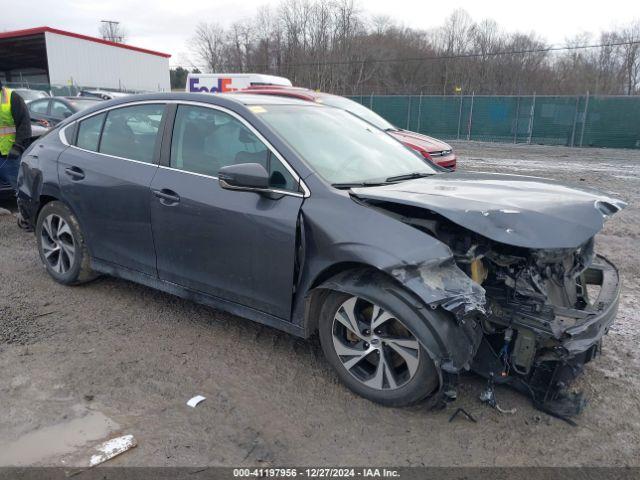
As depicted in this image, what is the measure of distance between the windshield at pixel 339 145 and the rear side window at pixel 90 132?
1623 millimetres

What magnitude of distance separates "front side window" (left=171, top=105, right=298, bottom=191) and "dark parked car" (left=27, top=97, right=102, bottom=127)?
9.15 meters

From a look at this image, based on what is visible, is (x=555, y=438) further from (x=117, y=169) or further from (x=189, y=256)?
(x=117, y=169)

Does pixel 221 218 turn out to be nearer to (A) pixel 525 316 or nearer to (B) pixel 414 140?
(A) pixel 525 316

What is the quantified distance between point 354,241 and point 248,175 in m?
0.78

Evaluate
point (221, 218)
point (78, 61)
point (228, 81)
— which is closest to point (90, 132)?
point (221, 218)

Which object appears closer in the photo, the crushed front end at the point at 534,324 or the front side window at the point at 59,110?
the crushed front end at the point at 534,324

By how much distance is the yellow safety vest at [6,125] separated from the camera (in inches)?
276

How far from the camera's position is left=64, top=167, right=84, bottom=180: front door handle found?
4.37m

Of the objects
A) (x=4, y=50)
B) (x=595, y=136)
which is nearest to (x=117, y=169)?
(x=595, y=136)

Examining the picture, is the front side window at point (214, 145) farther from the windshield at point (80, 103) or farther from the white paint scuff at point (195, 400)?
the windshield at point (80, 103)

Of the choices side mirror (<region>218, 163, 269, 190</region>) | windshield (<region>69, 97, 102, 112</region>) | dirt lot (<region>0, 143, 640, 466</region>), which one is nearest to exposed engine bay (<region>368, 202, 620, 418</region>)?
dirt lot (<region>0, 143, 640, 466</region>)

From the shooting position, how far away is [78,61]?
3897cm

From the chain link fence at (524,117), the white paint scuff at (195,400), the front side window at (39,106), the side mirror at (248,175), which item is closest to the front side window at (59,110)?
the front side window at (39,106)

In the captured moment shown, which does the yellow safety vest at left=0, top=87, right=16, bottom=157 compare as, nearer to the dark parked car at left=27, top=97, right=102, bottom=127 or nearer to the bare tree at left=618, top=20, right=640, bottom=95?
the dark parked car at left=27, top=97, right=102, bottom=127
